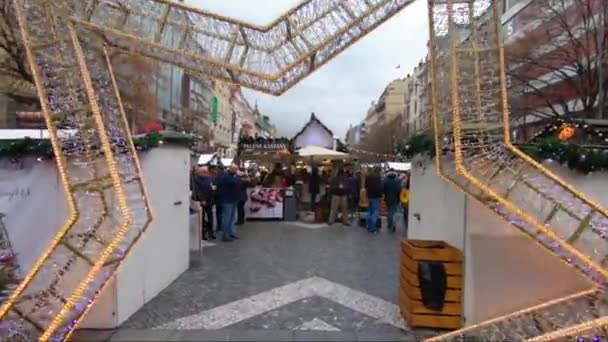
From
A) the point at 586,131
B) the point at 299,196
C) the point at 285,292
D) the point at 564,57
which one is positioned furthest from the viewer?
the point at 564,57

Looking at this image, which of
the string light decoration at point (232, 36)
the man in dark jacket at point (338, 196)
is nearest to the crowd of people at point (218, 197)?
the man in dark jacket at point (338, 196)

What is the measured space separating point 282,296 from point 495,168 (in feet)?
11.4

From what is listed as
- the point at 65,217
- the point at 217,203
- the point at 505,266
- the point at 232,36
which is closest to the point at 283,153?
the point at 217,203

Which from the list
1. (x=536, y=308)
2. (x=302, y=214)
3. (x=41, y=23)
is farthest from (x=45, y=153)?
(x=302, y=214)

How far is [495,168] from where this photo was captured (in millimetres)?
4145

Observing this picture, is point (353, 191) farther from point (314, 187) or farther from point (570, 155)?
point (570, 155)

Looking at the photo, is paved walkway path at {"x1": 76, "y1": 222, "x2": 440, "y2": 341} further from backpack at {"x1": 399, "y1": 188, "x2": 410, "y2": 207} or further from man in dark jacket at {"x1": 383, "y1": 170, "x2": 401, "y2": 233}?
backpack at {"x1": 399, "y1": 188, "x2": 410, "y2": 207}

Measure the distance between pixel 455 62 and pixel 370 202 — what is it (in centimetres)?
891

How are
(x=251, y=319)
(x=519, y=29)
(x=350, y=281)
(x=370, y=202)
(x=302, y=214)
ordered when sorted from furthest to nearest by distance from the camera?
1. (x=519, y=29)
2. (x=302, y=214)
3. (x=370, y=202)
4. (x=350, y=281)
5. (x=251, y=319)

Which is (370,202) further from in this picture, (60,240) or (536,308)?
(60,240)

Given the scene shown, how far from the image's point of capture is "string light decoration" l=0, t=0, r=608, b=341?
3889mm

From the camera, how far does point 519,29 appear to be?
2892 cm

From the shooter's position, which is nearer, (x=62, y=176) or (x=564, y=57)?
(x=62, y=176)

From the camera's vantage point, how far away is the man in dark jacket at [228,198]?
10797 millimetres
